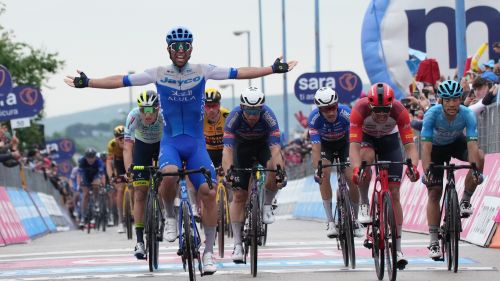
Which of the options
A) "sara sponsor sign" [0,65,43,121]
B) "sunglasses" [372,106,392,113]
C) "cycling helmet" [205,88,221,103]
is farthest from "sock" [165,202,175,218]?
"sara sponsor sign" [0,65,43,121]

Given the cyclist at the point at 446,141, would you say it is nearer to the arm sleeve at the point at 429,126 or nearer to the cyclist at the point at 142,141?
the arm sleeve at the point at 429,126

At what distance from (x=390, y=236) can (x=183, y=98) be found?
8.29ft

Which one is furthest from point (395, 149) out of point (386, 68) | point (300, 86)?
point (300, 86)

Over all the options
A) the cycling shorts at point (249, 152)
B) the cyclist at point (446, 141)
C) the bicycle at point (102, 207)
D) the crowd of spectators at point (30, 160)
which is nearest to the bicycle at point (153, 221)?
the cycling shorts at point (249, 152)

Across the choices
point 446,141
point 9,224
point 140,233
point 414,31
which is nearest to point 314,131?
point 446,141

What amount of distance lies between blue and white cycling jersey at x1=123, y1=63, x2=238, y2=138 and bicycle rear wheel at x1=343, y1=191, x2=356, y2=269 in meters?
2.31

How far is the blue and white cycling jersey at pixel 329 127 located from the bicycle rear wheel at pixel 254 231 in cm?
177

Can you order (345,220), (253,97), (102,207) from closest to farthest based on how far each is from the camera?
(253,97) < (345,220) < (102,207)

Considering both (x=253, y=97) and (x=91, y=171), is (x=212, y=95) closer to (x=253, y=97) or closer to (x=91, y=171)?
(x=253, y=97)

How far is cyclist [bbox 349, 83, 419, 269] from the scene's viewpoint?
44.4 ft

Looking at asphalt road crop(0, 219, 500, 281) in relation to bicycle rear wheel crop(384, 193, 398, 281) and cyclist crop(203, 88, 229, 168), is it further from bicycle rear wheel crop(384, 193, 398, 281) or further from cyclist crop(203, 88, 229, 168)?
cyclist crop(203, 88, 229, 168)

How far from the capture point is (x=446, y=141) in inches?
574

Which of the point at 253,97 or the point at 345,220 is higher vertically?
the point at 253,97

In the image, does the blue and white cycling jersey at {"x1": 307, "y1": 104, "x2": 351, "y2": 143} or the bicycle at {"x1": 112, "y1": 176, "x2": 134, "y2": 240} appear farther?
the bicycle at {"x1": 112, "y1": 176, "x2": 134, "y2": 240}
